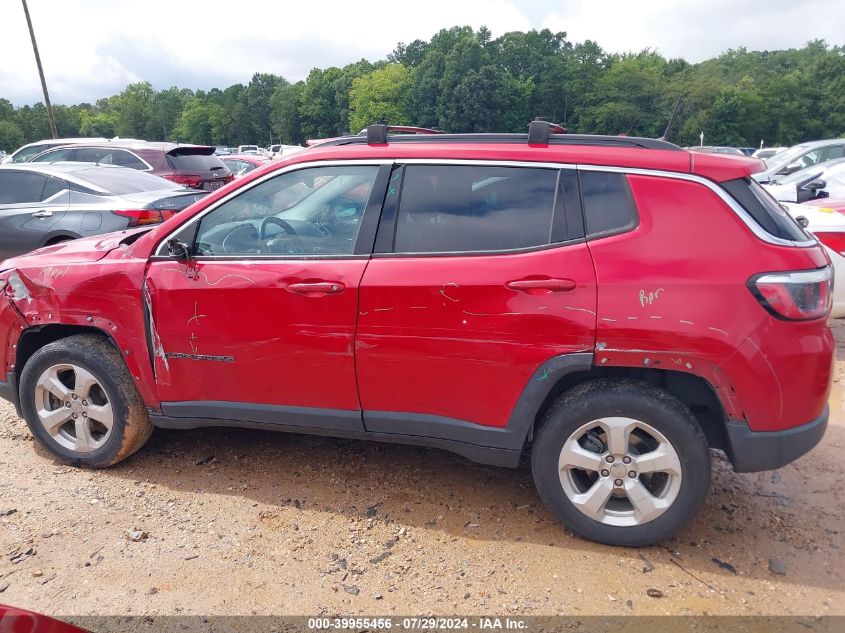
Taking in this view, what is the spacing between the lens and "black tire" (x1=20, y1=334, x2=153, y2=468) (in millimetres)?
3455

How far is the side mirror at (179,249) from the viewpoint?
10.6ft

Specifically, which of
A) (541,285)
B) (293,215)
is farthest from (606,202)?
(293,215)

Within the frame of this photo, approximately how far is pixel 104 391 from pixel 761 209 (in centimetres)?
339

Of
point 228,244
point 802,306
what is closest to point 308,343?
point 228,244

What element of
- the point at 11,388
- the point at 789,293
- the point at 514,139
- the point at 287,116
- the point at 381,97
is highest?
the point at 381,97

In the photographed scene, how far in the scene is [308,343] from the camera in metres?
3.04

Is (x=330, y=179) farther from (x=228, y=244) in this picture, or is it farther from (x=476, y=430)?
(x=476, y=430)

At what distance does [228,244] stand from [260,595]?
1.68 meters

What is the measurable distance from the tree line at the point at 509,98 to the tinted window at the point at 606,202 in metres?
43.0

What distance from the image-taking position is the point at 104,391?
3500mm

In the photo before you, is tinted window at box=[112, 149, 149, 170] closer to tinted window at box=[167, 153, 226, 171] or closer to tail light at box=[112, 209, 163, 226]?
tinted window at box=[167, 153, 226, 171]

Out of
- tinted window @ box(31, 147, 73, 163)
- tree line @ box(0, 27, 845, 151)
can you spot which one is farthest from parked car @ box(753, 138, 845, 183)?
tree line @ box(0, 27, 845, 151)

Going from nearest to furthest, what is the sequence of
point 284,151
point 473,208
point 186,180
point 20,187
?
1. point 473,208
2. point 20,187
3. point 186,180
4. point 284,151

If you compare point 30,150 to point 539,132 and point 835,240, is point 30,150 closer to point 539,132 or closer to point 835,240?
point 539,132
